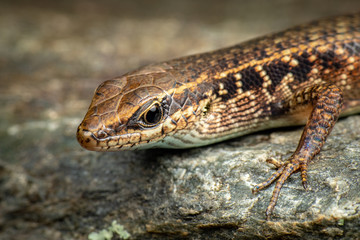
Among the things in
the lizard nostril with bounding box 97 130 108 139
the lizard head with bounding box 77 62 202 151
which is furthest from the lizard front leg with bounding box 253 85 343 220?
the lizard nostril with bounding box 97 130 108 139

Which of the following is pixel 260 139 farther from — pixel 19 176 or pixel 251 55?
pixel 19 176

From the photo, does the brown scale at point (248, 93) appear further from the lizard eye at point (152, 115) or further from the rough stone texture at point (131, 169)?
the rough stone texture at point (131, 169)

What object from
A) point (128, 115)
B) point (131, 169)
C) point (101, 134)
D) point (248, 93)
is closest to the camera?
point (101, 134)

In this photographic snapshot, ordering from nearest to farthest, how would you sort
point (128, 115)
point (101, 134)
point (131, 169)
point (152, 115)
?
point (101, 134) → point (128, 115) → point (152, 115) → point (131, 169)

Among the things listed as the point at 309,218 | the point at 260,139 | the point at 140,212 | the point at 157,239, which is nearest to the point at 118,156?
the point at 140,212

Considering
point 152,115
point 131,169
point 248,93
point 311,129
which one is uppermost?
point 248,93

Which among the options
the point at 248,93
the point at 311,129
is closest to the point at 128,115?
the point at 248,93

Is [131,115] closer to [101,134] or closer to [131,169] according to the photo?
[101,134]

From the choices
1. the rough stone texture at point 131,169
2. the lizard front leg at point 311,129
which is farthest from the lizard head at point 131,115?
the lizard front leg at point 311,129
